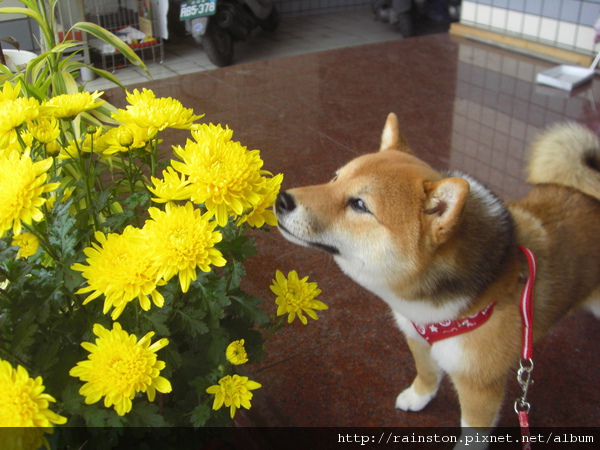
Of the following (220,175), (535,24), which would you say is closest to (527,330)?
(220,175)

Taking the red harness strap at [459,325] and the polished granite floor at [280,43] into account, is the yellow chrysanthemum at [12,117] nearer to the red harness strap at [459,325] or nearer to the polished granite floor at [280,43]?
the red harness strap at [459,325]

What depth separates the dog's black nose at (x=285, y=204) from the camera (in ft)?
4.43

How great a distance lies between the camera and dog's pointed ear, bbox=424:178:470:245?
1183 mm

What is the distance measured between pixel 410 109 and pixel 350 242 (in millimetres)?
2507

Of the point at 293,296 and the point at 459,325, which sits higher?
the point at 293,296

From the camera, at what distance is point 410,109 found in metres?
3.65

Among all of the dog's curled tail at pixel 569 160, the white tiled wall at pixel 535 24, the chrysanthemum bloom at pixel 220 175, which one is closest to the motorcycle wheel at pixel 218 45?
the white tiled wall at pixel 535 24

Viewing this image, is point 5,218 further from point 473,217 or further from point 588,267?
point 588,267

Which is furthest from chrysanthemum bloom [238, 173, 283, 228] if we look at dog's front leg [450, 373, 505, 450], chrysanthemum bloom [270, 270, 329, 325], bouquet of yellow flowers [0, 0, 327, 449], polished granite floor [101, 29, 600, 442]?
polished granite floor [101, 29, 600, 442]

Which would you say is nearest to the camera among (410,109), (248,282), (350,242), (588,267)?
(350,242)

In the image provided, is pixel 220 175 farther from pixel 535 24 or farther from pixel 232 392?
pixel 535 24

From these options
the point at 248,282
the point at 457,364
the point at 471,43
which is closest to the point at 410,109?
the point at 471,43

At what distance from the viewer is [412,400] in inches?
66.6

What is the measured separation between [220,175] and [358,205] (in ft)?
1.90
